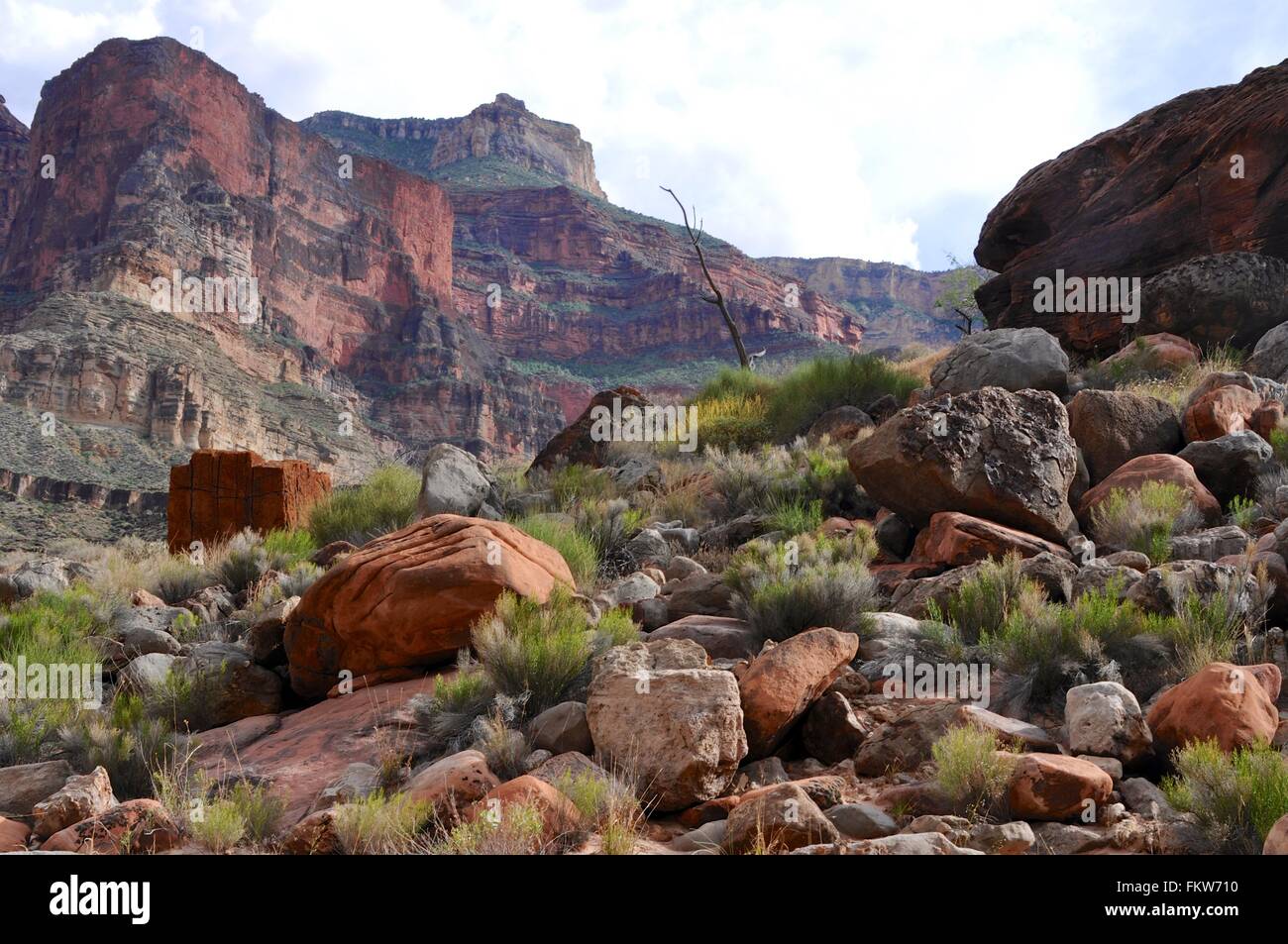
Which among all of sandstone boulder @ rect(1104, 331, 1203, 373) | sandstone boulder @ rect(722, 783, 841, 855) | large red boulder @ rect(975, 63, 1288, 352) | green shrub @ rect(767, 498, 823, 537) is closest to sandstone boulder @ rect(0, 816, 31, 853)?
sandstone boulder @ rect(722, 783, 841, 855)

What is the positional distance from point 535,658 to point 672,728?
112 centimetres

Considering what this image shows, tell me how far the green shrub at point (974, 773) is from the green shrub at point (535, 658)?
6.43 feet

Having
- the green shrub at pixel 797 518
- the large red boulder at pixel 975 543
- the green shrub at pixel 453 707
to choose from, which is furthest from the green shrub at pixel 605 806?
the green shrub at pixel 797 518

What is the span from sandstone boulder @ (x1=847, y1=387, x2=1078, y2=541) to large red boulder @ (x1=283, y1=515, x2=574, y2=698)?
3.11 metres

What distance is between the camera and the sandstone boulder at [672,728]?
11.7 feet

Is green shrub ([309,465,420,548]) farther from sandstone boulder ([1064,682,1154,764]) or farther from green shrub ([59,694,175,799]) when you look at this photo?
sandstone boulder ([1064,682,1154,764])

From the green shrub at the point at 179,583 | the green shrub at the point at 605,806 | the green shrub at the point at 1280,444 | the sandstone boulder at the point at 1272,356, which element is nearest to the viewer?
the green shrub at the point at 605,806

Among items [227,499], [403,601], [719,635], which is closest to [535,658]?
[403,601]

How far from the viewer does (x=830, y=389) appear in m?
14.4

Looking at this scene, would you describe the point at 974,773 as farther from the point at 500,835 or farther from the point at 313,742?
the point at 313,742

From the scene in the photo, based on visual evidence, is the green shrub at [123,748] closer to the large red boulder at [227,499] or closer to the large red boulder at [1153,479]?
the large red boulder at [227,499]
